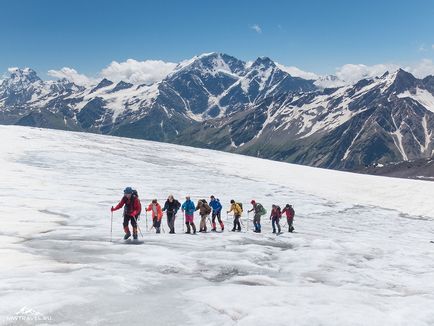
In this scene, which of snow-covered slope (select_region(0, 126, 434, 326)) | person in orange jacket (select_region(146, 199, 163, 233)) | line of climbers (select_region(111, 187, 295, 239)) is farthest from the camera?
person in orange jacket (select_region(146, 199, 163, 233))

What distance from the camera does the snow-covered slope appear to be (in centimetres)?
1200

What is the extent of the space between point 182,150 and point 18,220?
238 ft

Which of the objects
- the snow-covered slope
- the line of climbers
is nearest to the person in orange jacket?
the line of climbers

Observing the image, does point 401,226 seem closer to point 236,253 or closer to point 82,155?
point 236,253

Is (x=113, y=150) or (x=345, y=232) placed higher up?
(x=113, y=150)

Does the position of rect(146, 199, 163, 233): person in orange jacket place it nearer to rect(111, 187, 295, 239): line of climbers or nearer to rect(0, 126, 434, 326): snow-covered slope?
rect(111, 187, 295, 239): line of climbers

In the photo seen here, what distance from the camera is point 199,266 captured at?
1772 centimetres

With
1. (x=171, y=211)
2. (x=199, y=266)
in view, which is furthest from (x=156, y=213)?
(x=199, y=266)

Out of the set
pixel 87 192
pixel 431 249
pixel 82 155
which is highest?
pixel 82 155

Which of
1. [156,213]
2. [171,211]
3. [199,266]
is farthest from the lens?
[171,211]

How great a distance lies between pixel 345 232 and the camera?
33688 mm

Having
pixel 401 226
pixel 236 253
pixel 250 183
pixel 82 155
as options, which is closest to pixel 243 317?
pixel 236 253

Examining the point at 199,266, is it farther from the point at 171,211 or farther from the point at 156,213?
the point at 171,211

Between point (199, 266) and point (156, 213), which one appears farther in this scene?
point (156, 213)
